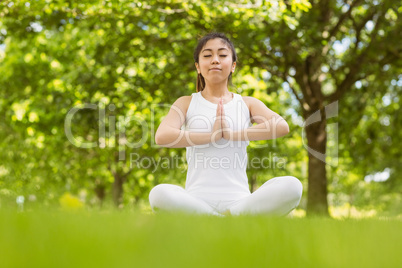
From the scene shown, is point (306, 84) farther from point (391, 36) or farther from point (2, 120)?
point (2, 120)

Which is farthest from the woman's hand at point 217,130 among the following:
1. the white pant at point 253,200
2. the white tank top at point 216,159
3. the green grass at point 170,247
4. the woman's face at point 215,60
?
the green grass at point 170,247

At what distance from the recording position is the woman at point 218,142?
3.79 metres

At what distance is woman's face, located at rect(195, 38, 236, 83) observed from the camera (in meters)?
4.49

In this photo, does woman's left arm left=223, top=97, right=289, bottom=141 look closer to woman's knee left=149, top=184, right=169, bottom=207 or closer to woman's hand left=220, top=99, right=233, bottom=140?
woman's hand left=220, top=99, right=233, bottom=140

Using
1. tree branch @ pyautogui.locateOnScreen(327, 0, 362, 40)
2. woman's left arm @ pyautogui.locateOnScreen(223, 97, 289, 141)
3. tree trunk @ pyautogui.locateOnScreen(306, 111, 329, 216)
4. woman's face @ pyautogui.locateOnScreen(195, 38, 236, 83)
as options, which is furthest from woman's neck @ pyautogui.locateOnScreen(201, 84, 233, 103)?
tree trunk @ pyautogui.locateOnScreen(306, 111, 329, 216)

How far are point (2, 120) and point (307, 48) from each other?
1060 centimetres

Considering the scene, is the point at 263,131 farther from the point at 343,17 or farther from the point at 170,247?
the point at 343,17

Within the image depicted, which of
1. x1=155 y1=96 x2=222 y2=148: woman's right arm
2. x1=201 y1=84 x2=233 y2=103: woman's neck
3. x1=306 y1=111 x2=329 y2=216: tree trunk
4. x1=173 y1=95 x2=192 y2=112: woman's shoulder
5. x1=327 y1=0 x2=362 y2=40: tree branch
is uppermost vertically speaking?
x1=327 y1=0 x2=362 y2=40: tree branch

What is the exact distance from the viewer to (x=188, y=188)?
4250 mm

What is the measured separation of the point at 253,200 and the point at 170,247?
2.48 metres

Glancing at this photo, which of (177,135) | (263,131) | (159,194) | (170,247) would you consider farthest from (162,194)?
(170,247)

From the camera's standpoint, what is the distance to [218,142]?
4.27 metres

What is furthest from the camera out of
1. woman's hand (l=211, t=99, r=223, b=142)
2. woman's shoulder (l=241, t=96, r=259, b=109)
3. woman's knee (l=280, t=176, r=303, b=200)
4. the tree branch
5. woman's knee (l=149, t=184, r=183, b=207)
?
the tree branch

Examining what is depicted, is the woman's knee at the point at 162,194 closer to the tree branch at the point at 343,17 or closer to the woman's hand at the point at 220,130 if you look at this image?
the woman's hand at the point at 220,130
